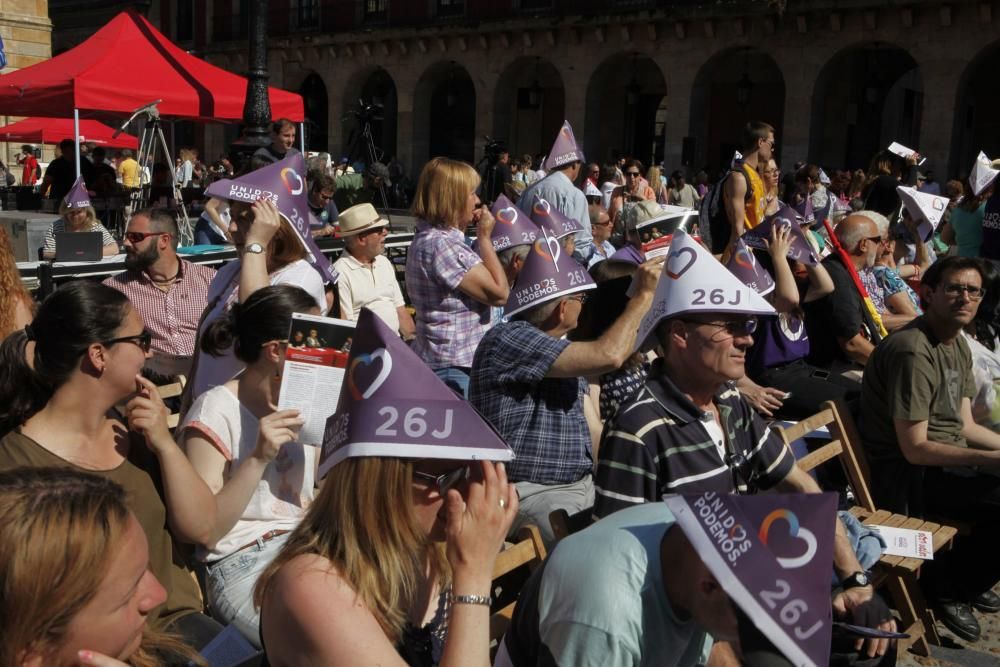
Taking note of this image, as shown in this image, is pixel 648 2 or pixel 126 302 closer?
pixel 126 302

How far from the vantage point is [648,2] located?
25078 mm

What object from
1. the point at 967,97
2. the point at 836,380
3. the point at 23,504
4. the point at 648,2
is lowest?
the point at 836,380

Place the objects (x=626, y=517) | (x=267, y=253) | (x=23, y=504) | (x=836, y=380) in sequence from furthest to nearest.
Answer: (x=836, y=380), (x=267, y=253), (x=626, y=517), (x=23, y=504)

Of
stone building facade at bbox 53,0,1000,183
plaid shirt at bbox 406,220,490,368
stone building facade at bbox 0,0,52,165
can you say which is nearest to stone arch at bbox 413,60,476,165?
stone building facade at bbox 53,0,1000,183

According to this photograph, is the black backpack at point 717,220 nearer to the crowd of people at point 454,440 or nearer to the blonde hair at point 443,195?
the crowd of people at point 454,440

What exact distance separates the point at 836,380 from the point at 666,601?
403cm

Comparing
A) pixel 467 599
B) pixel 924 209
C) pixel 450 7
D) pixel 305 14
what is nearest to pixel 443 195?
pixel 467 599

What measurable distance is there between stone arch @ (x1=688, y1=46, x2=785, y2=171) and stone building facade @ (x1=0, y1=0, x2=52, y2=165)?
1497 centimetres

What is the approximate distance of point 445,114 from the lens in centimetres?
3222

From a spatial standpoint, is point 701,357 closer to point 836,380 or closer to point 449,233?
point 449,233

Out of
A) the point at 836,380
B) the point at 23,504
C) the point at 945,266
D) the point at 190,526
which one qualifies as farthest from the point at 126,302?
the point at 836,380

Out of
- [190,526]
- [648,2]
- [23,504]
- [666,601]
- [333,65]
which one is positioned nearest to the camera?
[23,504]

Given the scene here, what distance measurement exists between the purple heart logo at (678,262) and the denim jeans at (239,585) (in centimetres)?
142

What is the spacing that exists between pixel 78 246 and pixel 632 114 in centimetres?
2284
